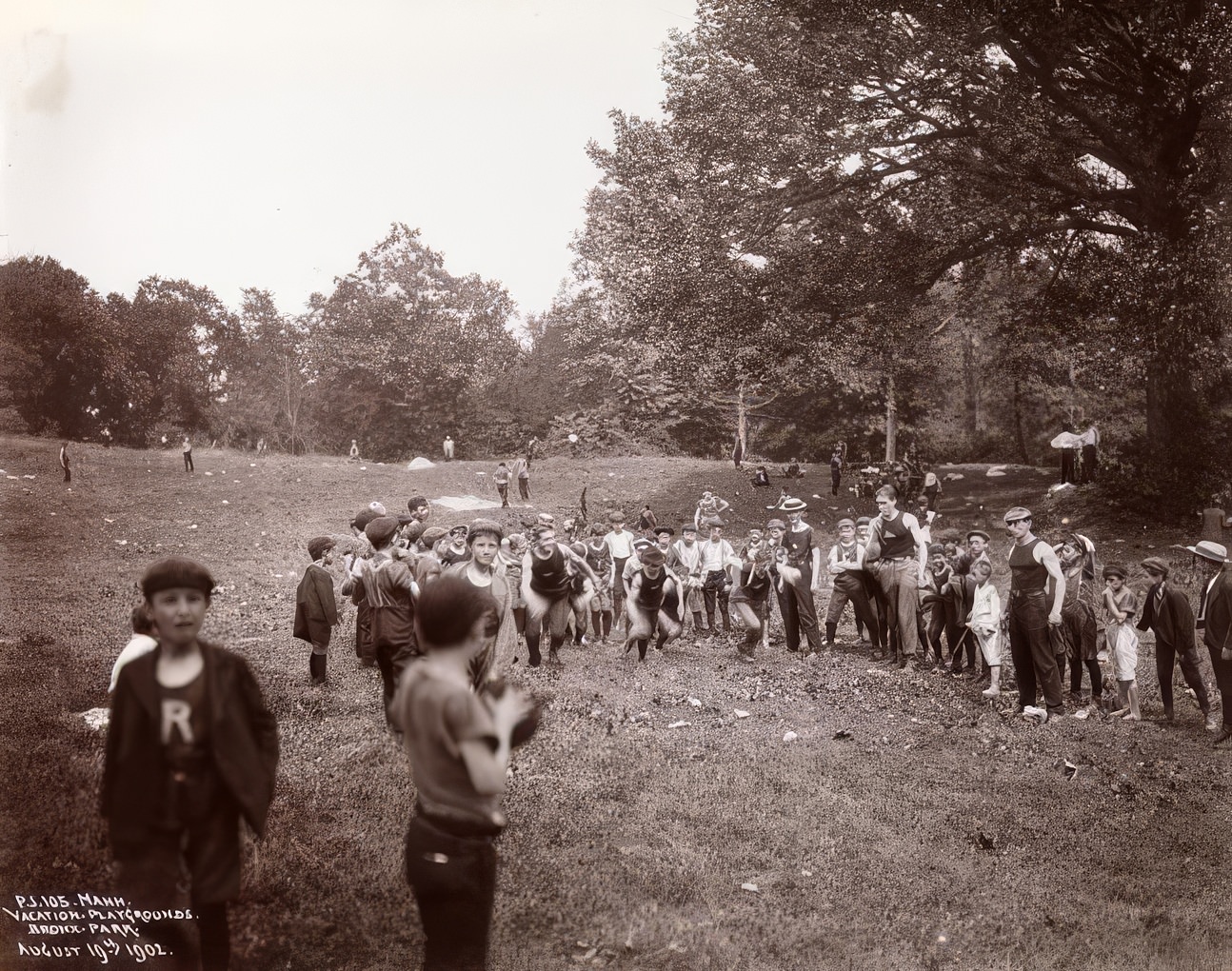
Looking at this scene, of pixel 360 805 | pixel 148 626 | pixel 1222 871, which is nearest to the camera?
pixel 148 626

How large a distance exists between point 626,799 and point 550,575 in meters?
3.33

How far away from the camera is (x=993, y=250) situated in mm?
12938

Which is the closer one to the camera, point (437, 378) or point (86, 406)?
point (86, 406)

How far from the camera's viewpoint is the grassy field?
457cm

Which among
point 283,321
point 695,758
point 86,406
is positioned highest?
point 283,321

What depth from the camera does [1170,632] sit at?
764 centimetres

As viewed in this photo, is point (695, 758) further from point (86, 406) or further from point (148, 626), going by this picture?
point (86, 406)

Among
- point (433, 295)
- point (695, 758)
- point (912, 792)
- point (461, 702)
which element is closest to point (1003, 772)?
point (912, 792)

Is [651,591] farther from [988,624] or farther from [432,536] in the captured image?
[988,624]

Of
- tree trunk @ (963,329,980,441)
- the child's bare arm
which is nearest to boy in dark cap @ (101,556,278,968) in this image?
the child's bare arm

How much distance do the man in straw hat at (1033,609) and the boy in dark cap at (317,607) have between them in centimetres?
608

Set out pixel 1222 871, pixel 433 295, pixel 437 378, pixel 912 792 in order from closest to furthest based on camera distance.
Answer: pixel 1222 871, pixel 912 792, pixel 433 295, pixel 437 378

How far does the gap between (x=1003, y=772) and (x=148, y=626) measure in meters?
6.34

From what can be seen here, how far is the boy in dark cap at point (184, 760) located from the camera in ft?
9.61
